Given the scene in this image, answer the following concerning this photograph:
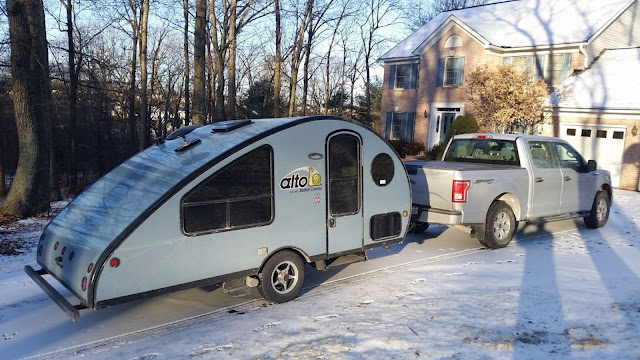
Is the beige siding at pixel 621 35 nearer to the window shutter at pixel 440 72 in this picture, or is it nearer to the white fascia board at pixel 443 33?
the white fascia board at pixel 443 33

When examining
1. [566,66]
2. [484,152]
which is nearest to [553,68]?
[566,66]

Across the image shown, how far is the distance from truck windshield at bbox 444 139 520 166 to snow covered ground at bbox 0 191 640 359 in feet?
6.90

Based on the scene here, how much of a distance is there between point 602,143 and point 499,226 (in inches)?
538

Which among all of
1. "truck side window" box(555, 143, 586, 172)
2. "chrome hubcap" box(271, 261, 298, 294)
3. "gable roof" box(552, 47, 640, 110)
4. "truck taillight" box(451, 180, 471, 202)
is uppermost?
"gable roof" box(552, 47, 640, 110)

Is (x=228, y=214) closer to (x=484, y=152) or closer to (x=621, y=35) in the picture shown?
(x=484, y=152)

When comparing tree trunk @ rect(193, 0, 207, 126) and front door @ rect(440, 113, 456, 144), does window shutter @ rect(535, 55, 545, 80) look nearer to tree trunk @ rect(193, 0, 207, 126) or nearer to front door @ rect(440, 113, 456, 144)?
front door @ rect(440, 113, 456, 144)

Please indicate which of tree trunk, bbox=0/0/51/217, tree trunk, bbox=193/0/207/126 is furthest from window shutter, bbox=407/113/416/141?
tree trunk, bbox=0/0/51/217

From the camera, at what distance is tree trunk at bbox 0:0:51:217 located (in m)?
10.6

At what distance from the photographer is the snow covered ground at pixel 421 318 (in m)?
4.43

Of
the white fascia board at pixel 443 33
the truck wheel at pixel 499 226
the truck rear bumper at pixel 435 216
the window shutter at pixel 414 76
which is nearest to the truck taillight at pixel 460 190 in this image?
the truck rear bumper at pixel 435 216

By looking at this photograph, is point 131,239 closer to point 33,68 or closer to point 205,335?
point 205,335

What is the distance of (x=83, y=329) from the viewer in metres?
4.93

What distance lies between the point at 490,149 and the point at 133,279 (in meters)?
7.22

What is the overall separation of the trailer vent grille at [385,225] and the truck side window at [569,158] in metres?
4.63
